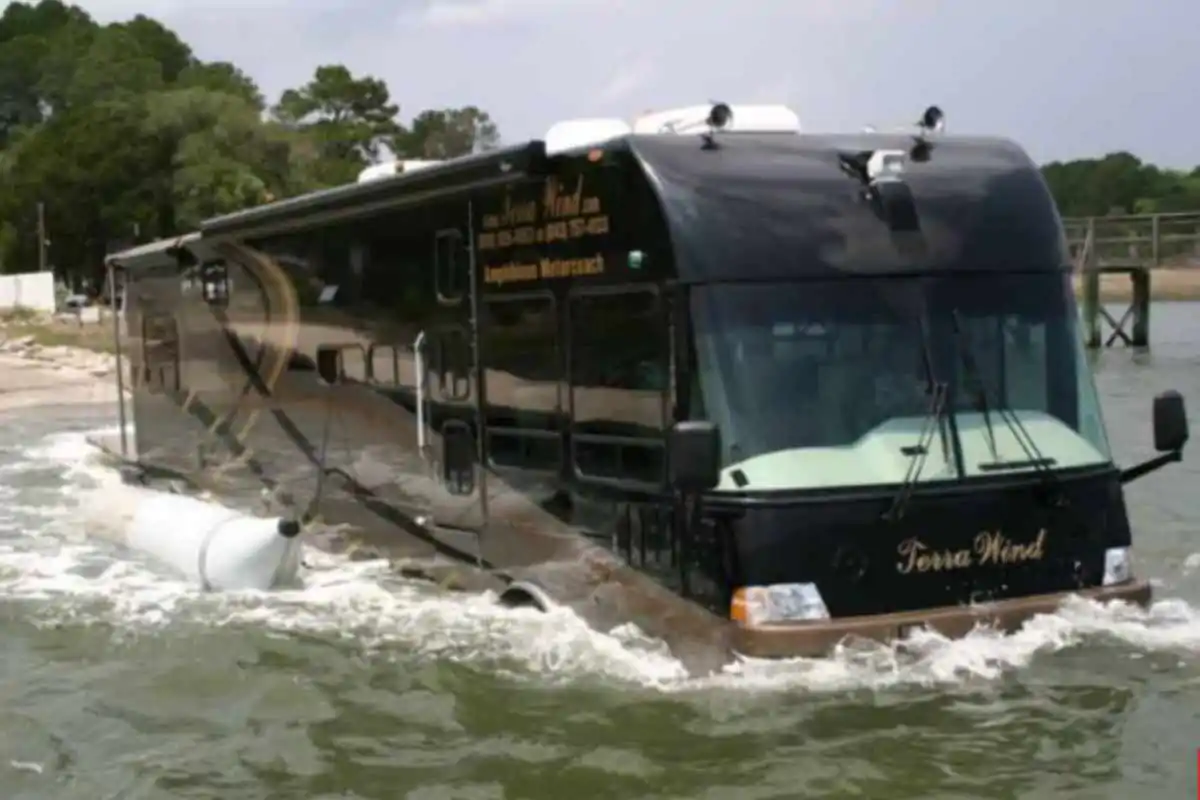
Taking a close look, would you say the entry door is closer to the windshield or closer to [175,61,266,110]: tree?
the windshield

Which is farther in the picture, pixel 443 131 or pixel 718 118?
pixel 443 131

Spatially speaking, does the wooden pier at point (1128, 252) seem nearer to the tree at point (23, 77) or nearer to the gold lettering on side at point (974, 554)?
the gold lettering on side at point (974, 554)

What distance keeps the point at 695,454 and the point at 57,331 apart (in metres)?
50.1

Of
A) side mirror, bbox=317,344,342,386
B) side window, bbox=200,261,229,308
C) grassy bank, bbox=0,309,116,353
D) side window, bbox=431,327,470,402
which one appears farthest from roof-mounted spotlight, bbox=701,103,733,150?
grassy bank, bbox=0,309,116,353

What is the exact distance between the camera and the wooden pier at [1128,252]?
4838cm

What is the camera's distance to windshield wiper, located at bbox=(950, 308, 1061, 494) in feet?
26.2

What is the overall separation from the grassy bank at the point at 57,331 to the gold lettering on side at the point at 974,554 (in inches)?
1613

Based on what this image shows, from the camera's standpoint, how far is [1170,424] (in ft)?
27.6

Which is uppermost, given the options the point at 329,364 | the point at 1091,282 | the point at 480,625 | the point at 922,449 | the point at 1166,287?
the point at 1091,282

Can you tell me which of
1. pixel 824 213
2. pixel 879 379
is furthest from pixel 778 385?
pixel 824 213

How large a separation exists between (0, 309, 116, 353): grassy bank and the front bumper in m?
41.0

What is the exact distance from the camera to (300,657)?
32.7 ft

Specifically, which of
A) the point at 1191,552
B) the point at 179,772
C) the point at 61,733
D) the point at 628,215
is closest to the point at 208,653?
the point at 61,733

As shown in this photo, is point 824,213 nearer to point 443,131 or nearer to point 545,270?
point 545,270
